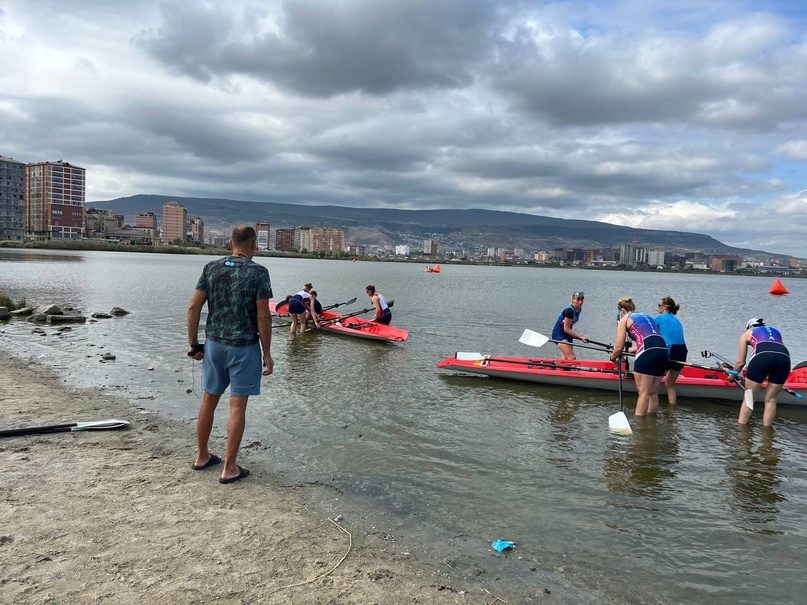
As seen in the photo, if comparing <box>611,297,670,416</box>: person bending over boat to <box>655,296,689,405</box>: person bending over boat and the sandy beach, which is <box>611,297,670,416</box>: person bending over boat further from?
the sandy beach

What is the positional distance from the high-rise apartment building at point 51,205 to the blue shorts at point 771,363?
203 metres

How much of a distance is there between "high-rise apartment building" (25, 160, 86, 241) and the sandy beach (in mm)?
200199

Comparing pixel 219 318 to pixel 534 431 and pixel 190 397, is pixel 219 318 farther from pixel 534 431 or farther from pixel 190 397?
pixel 534 431

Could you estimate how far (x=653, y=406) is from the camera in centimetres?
1041

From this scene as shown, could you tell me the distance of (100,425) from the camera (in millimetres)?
7531

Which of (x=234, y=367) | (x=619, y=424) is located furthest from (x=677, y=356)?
(x=234, y=367)

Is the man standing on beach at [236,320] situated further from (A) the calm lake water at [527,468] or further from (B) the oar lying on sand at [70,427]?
(B) the oar lying on sand at [70,427]

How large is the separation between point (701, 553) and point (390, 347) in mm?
12922

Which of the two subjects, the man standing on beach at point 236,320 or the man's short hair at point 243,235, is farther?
the man's short hair at point 243,235

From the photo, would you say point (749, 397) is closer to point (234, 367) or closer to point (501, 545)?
point (501, 545)

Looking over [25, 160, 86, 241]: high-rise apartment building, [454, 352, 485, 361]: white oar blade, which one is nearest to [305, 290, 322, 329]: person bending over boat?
[454, 352, 485, 361]: white oar blade

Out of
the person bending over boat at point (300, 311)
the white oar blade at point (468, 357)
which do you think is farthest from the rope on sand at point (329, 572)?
the person bending over boat at point (300, 311)

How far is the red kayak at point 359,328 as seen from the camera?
18.3 m

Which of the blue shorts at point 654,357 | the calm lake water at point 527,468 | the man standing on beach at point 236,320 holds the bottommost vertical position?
the calm lake water at point 527,468
